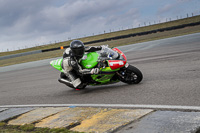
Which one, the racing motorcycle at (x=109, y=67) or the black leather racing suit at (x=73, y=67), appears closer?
the racing motorcycle at (x=109, y=67)

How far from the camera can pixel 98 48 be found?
7.32 m

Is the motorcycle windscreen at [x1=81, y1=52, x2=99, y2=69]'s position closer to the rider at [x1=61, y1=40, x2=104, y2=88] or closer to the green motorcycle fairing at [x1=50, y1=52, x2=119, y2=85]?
the green motorcycle fairing at [x1=50, y1=52, x2=119, y2=85]

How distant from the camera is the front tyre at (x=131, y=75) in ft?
22.3

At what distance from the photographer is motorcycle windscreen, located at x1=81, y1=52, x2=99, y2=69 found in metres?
7.07

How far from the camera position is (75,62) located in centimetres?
702

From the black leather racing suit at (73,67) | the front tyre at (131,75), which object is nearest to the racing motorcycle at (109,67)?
the front tyre at (131,75)

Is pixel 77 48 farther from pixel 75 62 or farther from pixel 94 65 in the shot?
pixel 94 65

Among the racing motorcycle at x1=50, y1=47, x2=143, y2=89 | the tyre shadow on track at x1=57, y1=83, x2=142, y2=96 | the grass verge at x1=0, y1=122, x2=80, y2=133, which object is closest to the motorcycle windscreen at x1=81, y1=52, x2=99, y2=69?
the racing motorcycle at x1=50, y1=47, x2=143, y2=89

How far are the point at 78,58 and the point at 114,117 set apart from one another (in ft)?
10.4

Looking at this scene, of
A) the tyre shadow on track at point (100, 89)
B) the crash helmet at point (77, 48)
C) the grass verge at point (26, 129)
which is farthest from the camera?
the tyre shadow on track at point (100, 89)

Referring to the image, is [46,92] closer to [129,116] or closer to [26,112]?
[26,112]

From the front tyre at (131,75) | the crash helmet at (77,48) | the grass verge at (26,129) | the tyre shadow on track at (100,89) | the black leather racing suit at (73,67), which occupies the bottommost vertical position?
the grass verge at (26,129)

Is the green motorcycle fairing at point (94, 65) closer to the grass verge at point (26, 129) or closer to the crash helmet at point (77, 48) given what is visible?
the crash helmet at point (77, 48)

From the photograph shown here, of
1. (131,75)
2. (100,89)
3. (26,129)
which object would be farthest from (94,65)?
(26,129)
